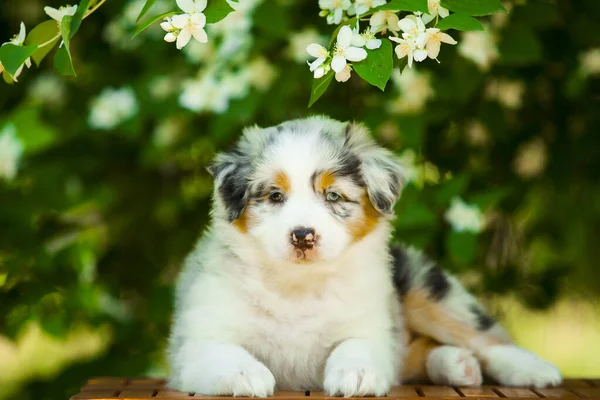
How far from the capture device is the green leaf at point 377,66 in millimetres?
2660

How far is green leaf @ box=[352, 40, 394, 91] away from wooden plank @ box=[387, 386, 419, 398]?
3.44 ft

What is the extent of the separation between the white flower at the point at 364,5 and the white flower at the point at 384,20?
41 millimetres

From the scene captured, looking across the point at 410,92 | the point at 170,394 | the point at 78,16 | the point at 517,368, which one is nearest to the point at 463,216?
the point at 410,92

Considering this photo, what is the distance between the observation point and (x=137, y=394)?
10.5ft

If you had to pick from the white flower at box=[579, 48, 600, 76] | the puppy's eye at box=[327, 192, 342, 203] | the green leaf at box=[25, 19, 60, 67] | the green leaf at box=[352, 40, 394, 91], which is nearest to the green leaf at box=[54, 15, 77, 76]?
the green leaf at box=[25, 19, 60, 67]

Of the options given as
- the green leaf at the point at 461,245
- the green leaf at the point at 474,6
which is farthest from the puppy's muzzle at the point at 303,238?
the green leaf at the point at 461,245

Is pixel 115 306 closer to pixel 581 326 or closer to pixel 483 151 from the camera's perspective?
pixel 483 151

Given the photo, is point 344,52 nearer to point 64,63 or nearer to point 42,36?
point 64,63

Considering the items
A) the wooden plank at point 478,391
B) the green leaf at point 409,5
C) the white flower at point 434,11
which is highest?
the white flower at point 434,11

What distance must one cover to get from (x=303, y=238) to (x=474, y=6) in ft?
2.90

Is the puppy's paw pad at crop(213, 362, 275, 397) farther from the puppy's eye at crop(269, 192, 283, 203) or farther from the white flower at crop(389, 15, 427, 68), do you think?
the white flower at crop(389, 15, 427, 68)

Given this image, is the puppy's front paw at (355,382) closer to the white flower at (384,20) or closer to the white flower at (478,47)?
the white flower at (384,20)

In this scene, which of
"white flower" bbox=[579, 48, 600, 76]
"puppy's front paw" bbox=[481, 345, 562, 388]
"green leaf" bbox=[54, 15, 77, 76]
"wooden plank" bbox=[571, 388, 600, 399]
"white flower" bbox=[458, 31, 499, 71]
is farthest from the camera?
"white flower" bbox=[579, 48, 600, 76]

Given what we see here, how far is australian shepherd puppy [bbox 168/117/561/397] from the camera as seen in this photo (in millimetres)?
3068
